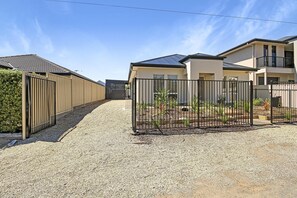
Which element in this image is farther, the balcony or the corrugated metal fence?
the balcony

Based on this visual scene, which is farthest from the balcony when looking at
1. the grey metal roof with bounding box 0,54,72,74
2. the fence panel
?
the grey metal roof with bounding box 0,54,72,74

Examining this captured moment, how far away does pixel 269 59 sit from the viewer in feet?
69.8

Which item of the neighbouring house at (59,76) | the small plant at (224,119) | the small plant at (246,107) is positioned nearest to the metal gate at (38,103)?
the neighbouring house at (59,76)

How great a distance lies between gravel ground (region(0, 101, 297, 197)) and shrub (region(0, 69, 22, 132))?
3.00 feet

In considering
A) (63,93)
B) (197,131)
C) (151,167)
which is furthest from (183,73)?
(151,167)

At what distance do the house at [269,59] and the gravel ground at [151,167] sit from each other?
51.7 feet

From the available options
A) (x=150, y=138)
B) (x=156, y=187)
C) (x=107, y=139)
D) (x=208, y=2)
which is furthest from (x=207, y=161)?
(x=208, y=2)

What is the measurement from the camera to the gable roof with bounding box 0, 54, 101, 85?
16000mm

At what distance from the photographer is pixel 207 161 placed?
197 inches

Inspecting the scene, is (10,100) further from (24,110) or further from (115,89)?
(115,89)

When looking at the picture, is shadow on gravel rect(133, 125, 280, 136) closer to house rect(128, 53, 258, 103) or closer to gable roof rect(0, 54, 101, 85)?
house rect(128, 53, 258, 103)

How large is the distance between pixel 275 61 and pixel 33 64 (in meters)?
24.3

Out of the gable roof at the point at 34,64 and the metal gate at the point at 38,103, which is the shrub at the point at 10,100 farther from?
the gable roof at the point at 34,64

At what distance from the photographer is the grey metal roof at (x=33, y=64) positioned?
53.0 ft
